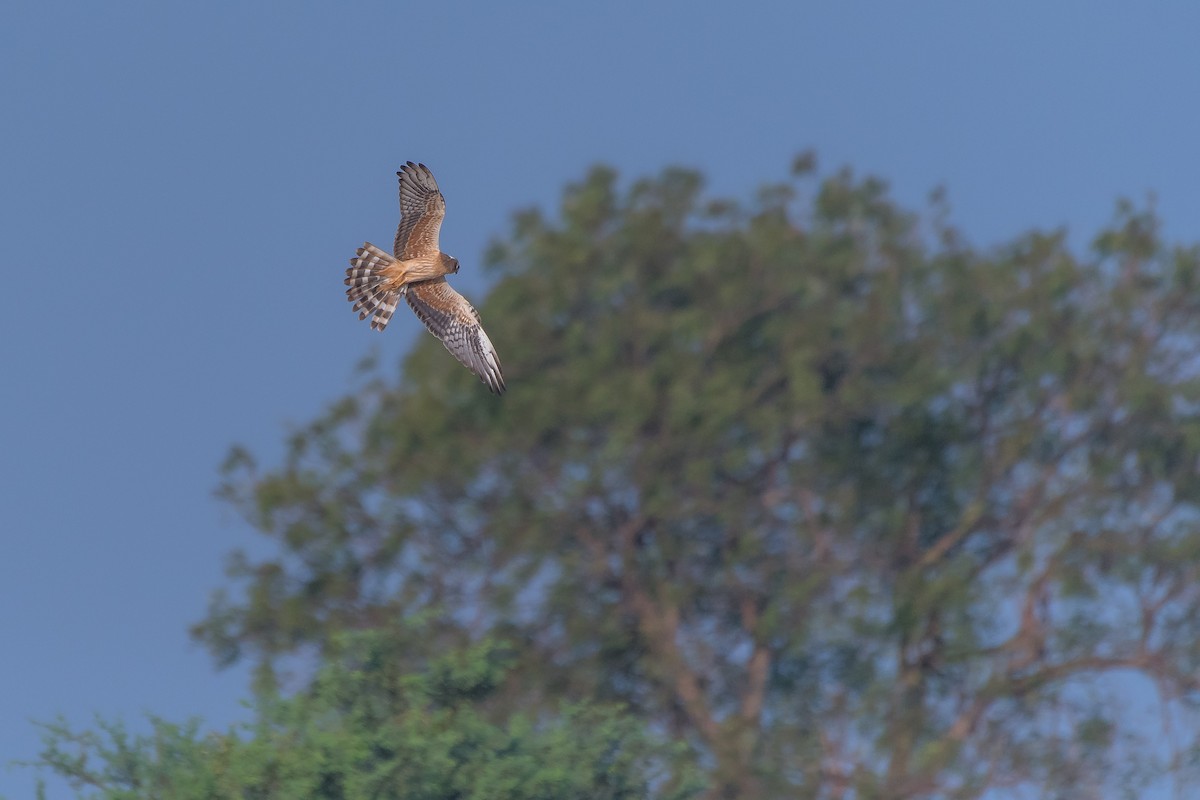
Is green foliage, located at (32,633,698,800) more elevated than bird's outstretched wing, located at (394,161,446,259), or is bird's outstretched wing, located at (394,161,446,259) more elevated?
bird's outstretched wing, located at (394,161,446,259)

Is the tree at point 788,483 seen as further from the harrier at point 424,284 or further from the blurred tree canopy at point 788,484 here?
the harrier at point 424,284

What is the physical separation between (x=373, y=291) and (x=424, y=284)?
19.1 inches

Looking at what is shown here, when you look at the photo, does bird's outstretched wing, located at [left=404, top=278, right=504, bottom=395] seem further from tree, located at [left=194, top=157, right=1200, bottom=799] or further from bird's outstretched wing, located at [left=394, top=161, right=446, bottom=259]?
tree, located at [left=194, top=157, right=1200, bottom=799]

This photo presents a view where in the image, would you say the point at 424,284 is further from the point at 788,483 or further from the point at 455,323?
A: the point at 788,483

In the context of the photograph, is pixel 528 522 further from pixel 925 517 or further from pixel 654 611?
pixel 925 517

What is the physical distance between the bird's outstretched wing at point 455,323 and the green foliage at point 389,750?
3672mm

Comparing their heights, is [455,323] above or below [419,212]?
below

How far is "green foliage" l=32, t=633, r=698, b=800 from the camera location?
18922mm

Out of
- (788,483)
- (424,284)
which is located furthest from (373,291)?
(788,483)

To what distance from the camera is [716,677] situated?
28.9 metres

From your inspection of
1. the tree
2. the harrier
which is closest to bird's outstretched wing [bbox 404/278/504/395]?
the harrier

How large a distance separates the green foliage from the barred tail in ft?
13.0

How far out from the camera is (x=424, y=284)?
720 inches

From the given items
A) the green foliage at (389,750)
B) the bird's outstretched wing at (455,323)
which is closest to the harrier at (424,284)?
the bird's outstretched wing at (455,323)
